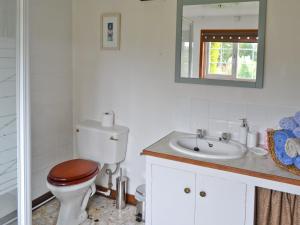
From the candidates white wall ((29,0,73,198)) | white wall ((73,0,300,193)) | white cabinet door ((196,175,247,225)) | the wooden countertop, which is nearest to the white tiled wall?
white wall ((73,0,300,193))

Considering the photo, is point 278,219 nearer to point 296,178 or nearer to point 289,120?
point 296,178

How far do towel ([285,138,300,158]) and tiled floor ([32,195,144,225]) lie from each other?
139 centimetres

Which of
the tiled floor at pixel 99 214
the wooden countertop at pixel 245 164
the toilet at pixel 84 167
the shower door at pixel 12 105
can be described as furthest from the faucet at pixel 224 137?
the shower door at pixel 12 105

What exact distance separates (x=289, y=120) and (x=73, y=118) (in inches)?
78.3

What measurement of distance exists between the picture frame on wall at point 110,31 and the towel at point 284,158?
1574 mm

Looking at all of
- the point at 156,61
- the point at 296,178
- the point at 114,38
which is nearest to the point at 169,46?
the point at 156,61

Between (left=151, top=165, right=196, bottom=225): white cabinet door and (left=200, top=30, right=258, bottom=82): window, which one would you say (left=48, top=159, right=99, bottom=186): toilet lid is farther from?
(left=200, top=30, right=258, bottom=82): window

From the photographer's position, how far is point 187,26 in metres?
2.42

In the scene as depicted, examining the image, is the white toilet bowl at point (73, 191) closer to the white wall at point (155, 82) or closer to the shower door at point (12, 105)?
the shower door at point (12, 105)

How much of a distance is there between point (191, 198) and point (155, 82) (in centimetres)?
101

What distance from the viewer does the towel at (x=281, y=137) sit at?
1827 millimetres

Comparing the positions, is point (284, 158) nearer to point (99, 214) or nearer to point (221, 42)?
point (221, 42)

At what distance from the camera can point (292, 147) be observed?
1.77m

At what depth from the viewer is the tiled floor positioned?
261cm
